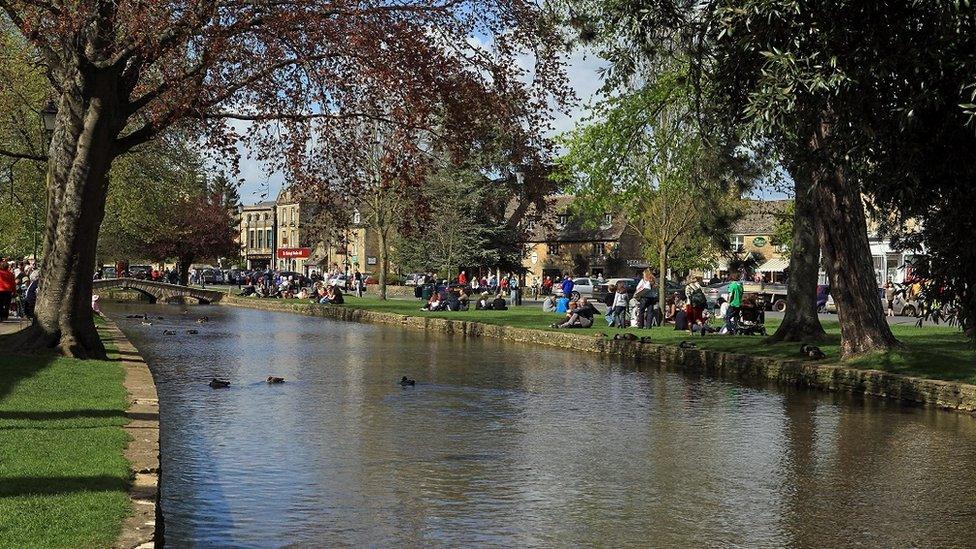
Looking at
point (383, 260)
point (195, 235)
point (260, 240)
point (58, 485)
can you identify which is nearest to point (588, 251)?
point (195, 235)

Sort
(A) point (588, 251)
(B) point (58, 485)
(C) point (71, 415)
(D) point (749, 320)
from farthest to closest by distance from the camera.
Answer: (A) point (588, 251) < (D) point (749, 320) < (C) point (71, 415) < (B) point (58, 485)

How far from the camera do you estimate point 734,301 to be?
30.9m

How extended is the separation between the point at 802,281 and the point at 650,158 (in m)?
6.85

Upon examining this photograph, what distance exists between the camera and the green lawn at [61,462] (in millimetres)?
7145

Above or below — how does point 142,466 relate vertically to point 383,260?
below

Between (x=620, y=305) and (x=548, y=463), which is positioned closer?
(x=548, y=463)

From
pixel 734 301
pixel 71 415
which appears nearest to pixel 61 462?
pixel 71 415

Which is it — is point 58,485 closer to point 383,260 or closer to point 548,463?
point 548,463

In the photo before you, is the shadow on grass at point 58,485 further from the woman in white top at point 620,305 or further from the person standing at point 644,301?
the person standing at point 644,301

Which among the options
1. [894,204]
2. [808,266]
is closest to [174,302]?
[808,266]

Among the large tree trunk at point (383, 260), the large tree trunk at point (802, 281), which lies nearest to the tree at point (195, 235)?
the large tree trunk at point (383, 260)

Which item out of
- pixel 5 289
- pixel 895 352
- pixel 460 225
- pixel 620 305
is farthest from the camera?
pixel 460 225

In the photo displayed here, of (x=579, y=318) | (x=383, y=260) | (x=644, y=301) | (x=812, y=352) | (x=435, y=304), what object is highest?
(x=383, y=260)

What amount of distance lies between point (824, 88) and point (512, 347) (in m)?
19.6
